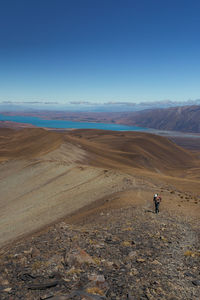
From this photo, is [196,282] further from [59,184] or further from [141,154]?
[141,154]

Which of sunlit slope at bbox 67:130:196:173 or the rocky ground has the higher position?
the rocky ground

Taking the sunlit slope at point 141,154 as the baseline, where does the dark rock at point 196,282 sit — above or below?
above

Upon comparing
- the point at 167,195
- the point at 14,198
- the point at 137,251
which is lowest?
the point at 14,198

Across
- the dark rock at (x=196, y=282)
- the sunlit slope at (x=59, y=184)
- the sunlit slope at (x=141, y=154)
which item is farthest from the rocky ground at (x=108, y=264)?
the sunlit slope at (x=141, y=154)

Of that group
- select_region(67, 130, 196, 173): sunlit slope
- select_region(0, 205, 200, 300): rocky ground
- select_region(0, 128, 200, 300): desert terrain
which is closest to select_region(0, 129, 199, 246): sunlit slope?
select_region(0, 128, 200, 300): desert terrain

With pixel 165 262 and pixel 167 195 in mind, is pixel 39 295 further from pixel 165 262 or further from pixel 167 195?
pixel 167 195

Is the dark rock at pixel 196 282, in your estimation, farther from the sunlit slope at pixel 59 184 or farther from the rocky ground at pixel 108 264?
the sunlit slope at pixel 59 184

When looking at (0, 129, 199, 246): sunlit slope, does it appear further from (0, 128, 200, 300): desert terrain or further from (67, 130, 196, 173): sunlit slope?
(67, 130, 196, 173): sunlit slope

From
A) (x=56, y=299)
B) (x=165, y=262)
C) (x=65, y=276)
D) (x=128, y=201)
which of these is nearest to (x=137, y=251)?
(x=165, y=262)
